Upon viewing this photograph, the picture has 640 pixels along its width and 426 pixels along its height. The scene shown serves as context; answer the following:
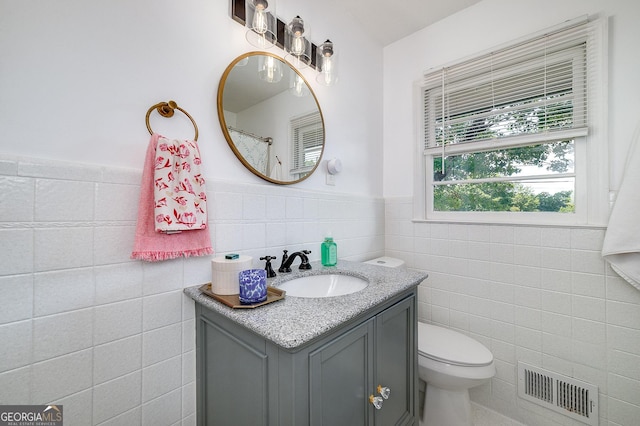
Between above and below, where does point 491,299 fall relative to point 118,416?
above

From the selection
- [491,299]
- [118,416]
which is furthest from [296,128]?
[491,299]

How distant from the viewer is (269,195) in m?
1.23

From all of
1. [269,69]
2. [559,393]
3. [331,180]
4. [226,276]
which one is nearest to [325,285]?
[226,276]

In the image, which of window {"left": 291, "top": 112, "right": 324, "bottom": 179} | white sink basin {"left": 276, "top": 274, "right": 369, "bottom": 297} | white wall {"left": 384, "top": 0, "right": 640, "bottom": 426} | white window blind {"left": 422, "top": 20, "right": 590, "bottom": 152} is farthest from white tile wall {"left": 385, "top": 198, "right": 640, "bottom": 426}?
window {"left": 291, "top": 112, "right": 324, "bottom": 179}

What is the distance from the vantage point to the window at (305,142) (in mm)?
1371

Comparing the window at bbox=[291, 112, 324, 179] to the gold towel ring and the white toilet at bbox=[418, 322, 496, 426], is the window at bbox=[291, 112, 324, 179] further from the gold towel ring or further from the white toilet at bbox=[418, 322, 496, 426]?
the white toilet at bbox=[418, 322, 496, 426]

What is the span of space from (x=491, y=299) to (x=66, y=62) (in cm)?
226

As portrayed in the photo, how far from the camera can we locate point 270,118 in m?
1.27

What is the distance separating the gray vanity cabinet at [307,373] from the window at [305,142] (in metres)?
0.83

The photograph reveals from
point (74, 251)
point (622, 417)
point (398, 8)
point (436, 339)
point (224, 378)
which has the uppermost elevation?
point (398, 8)

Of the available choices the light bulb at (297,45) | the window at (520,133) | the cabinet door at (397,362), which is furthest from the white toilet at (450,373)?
the light bulb at (297,45)

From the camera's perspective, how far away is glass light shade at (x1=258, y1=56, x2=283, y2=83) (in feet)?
4.02

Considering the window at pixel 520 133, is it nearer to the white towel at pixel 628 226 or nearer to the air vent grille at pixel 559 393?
the white towel at pixel 628 226

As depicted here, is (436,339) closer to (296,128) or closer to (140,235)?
(296,128)
